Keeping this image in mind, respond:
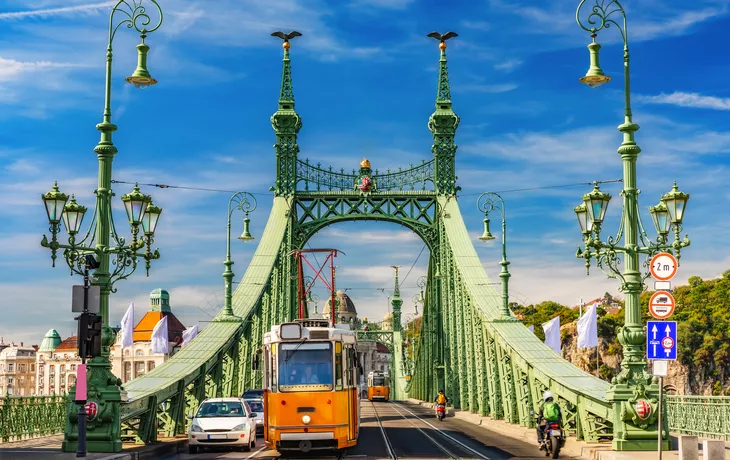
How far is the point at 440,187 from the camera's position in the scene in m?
50.8

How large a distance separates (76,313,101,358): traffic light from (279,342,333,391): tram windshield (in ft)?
13.6

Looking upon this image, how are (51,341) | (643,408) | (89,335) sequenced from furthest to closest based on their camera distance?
(51,341) → (643,408) → (89,335)

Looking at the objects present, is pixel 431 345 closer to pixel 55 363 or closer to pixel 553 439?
pixel 553 439

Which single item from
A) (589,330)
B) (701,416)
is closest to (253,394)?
(589,330)

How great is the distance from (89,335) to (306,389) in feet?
16.0

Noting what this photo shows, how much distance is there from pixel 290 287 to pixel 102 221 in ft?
90.2

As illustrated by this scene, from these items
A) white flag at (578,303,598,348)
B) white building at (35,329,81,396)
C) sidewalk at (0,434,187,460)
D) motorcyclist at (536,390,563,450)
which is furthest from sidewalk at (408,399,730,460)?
white building at (35,329,81,396)

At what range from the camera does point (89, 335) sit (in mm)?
20484

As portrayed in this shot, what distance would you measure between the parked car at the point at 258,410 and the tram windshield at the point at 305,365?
10.6 metres

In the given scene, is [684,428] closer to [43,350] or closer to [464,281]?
[464,281]

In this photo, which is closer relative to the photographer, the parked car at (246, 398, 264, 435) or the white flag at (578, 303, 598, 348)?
the parked car at (246, 398, 264, 435)

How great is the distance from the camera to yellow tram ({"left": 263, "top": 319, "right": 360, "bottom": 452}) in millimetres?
22391

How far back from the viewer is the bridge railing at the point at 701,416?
2706 cm

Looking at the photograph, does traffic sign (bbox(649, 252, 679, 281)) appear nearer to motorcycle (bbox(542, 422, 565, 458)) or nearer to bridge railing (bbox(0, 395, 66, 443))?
motorcycle (bbox(542, 422, 565, 458))
